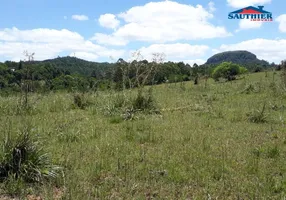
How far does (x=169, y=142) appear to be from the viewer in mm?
6266

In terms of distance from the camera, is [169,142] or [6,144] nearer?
[6,144]

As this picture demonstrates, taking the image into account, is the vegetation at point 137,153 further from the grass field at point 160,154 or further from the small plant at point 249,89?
the small plant at point 249,89

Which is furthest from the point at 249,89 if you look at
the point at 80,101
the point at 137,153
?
the point at 137,153

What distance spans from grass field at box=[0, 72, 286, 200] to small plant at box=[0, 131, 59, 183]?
0.14m

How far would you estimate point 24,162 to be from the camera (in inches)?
169

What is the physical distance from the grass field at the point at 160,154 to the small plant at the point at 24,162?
0.14 metres

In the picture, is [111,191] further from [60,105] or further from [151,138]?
[60,105]

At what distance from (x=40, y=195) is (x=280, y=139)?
16.6 feet

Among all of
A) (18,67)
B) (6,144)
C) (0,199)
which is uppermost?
(18,67)

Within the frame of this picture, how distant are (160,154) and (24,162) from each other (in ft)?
7.36

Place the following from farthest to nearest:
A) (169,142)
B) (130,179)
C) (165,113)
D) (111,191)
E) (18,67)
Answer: (165,113), (169,142), (18,67), (130,179), (111,191)

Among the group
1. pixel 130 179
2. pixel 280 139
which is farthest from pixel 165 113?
pixel 130 179

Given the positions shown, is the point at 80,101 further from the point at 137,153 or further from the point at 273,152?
the point at 273,152

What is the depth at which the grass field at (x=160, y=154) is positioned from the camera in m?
3.97
